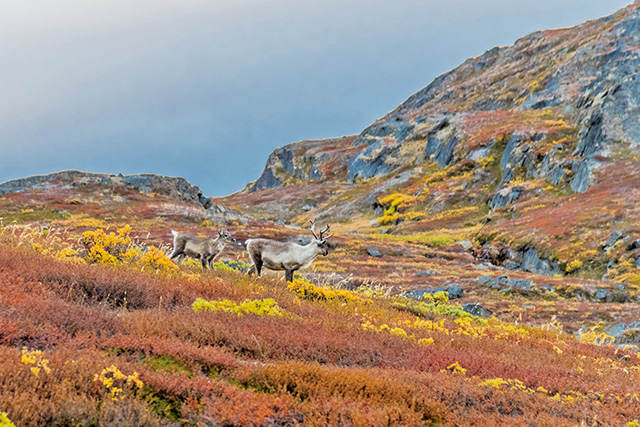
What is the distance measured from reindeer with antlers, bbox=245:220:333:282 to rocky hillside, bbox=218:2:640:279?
69.3ft

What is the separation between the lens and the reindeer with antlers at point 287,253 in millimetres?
13625

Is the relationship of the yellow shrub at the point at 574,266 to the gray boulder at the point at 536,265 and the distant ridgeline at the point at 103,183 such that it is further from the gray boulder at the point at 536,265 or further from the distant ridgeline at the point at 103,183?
the distant ridgeline at the point at 103,183

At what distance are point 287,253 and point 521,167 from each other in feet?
183

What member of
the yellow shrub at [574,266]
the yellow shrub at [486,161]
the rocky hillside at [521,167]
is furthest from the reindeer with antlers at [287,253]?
the yellow shrub at [486,161]

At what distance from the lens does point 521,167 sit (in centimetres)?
6009

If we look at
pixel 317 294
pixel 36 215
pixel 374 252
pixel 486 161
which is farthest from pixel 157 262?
pixel 486 161

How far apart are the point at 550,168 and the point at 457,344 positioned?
54.5 metres

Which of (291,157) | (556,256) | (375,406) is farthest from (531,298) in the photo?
(291,157)

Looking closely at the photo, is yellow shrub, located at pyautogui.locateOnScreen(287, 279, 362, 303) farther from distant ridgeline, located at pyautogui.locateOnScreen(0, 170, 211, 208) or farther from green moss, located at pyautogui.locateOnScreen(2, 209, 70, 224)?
distant ridgeline, located at pyautogui.locateOnScreen(0, 170, 211, 208)

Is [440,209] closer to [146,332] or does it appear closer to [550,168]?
[550,168]

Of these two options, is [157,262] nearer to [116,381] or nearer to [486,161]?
[116,381]

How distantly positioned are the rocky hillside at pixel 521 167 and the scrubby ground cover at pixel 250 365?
76.9 ft

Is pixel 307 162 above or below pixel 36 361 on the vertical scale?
above

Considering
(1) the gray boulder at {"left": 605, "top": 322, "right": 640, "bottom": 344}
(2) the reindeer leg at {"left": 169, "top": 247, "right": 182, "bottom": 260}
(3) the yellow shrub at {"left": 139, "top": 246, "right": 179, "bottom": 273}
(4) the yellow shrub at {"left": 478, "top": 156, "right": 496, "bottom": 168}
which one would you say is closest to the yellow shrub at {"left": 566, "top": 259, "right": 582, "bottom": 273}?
(1) the gray boulder at {"left": 605, "top": 322, "right": 640, "bottom": 344}
